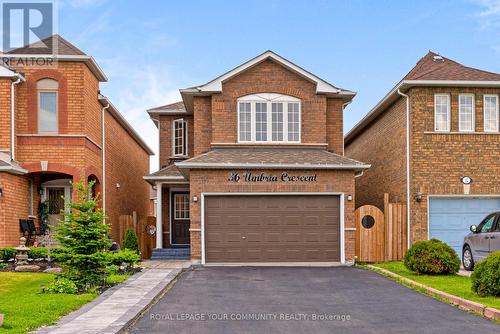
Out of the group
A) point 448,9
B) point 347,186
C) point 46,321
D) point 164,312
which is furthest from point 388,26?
point 46,321

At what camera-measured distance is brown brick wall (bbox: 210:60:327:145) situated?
21500mm

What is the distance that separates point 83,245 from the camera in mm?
13508

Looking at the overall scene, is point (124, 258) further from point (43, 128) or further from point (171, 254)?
point (43, 128)

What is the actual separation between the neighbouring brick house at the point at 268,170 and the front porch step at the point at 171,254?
0.08 metres

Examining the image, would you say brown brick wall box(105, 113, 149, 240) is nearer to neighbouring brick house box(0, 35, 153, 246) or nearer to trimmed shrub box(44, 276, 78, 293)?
neighbouring brick house box(0, 35, 153, 246)

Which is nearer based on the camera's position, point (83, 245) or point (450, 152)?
point (83, 245)

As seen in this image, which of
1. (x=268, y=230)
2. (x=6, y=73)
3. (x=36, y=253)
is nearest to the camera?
(x=36, y=253)

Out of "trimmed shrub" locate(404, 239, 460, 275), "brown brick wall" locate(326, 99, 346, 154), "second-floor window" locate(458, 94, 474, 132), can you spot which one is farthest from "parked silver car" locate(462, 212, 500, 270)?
"brown brick wall" locate(326, 99, 346, 154)

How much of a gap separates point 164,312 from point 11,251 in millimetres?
9304

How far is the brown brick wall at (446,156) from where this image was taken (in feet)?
68.7

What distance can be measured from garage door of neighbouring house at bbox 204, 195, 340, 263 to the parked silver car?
14.2 feet

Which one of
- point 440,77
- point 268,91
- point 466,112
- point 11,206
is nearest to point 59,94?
point 11,206

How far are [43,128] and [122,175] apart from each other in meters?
8.10

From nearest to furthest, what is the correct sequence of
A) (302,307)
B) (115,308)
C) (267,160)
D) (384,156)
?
(115,308) < (302,307) < (267,160) < (384,156)
